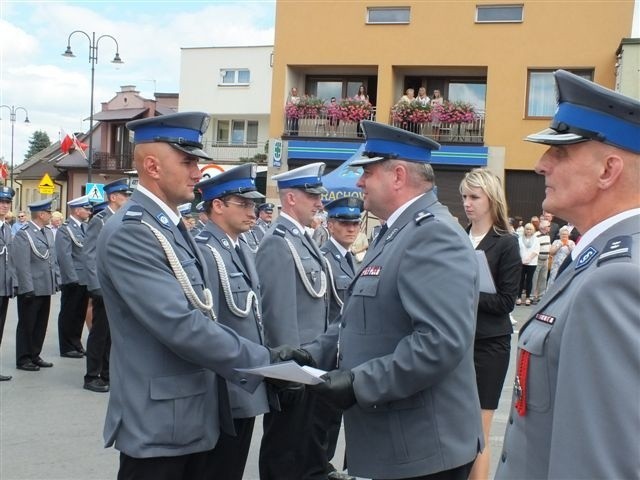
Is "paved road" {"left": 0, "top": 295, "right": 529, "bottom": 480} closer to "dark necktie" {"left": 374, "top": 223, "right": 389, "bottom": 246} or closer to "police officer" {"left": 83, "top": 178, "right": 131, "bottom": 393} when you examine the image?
"police officer" {"left": 83, "top": 178, "right": 131, "bottom": 393}

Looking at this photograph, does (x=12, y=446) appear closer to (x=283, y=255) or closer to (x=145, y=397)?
(x=283, y=255)

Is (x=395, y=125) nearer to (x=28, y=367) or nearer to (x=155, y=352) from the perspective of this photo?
(x=28, y=367)

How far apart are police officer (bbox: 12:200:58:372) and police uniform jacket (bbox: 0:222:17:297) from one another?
0.47 ft

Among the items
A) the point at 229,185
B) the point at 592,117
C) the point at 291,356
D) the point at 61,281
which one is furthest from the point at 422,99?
the point at 592,117

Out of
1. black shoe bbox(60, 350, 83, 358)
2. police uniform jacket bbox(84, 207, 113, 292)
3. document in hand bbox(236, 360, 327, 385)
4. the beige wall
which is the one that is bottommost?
black shoe bbox(60, 350, 83, 358)

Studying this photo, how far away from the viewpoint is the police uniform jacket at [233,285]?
3.99 m

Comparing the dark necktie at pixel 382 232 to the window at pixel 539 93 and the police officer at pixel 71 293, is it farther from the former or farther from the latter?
the window at pixel 539 93

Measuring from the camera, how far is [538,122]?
22.5 meters

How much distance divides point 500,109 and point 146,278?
71.8ft

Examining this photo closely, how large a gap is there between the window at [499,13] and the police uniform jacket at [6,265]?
61.0ft

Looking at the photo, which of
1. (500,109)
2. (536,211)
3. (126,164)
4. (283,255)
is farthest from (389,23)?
(126,164)

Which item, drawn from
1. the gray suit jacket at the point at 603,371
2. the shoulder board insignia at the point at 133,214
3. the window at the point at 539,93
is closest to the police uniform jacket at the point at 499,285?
the shoulder board insignia at the point at 133,214

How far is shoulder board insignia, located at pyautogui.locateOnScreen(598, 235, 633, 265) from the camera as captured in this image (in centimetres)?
164

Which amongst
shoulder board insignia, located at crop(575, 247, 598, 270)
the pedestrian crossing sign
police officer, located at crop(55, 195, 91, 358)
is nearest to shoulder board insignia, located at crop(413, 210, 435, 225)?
shoulder board insignia, located at crop(575, 247, 598, 270)
